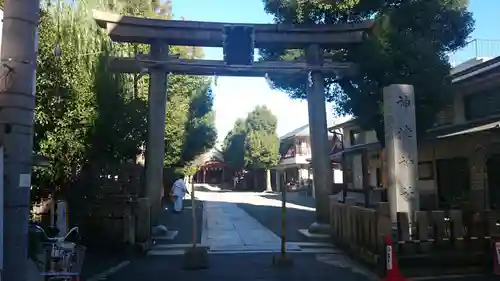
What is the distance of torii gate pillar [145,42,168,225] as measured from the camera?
14.1 meters

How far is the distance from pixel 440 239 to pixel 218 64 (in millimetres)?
7952

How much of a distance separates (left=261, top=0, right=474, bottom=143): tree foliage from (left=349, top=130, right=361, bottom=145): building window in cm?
946

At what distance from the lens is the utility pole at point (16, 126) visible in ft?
16.2

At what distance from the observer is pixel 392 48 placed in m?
14.0

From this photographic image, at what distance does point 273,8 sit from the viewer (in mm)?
17656

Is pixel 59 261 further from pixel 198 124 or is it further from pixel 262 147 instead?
pixel 262 147

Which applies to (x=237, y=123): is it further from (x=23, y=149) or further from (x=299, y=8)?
(x=23, y=149)

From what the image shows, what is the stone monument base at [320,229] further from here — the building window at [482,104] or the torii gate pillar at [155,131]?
the building window at [482,104]

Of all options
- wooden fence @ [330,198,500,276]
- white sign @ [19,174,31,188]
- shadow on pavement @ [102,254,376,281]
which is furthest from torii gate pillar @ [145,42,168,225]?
white sign @ [19,174,31,188]

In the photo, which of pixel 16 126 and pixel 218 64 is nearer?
pixel 16 126

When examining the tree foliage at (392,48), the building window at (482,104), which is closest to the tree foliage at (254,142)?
the tree foliage at (392,48)

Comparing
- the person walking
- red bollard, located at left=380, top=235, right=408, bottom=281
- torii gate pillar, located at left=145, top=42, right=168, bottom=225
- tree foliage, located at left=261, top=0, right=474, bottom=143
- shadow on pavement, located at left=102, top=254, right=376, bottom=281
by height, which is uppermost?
tree foliage, located at left=261, top=0, right=474, bottom=143

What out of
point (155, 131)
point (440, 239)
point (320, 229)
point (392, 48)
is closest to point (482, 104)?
point (392, 48)

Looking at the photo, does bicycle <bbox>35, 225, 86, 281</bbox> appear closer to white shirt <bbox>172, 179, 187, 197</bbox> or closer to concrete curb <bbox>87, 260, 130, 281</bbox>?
concrete curb <bbox>87, 260, 130, 281</bbox>
